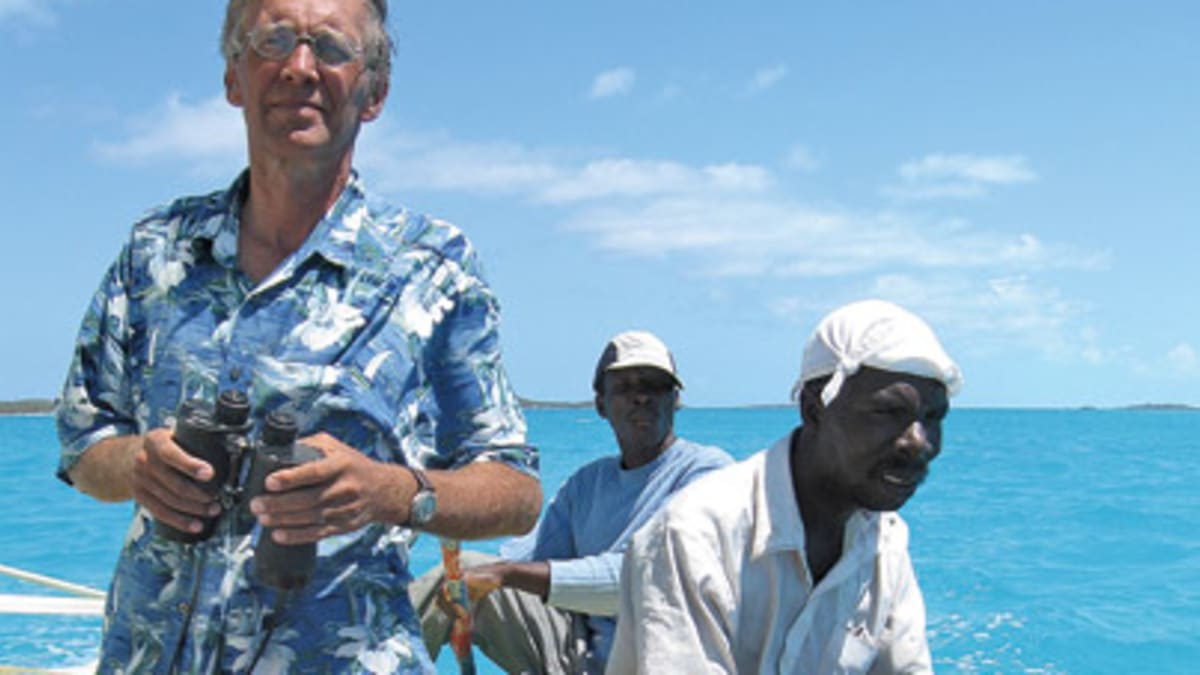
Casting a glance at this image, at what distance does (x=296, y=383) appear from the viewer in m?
1.75

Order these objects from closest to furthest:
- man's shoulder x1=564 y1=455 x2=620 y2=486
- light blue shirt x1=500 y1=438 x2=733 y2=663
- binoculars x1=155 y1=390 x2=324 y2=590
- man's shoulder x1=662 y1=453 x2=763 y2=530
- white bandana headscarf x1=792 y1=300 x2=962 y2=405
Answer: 1. binoculars x1=155 y1=390 x2=324 y2=590
2. white bandana headscarf x1=792 y1=300 x2=962 y2=405
3. man's shoulder x1=662 y1=453 x2=763 y2=530
4. light blue shirt x1=500 y1=438 x2=733 y2=663
5. man's shoulder x1=564 y1=455 x2=620 y2=486

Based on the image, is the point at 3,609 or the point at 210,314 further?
the point at 3,609

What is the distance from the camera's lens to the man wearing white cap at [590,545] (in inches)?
180

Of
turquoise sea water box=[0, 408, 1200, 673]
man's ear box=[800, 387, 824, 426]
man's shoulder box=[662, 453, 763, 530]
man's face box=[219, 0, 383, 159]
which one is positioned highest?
man's face box=[219, 0, 383, 159]

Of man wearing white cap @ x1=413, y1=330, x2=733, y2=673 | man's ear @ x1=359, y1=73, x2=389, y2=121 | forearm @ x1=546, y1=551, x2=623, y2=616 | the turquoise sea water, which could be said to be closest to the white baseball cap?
man wearing white cap @ x1=413, y1=330, x2=733, y2=673

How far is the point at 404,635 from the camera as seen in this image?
5.94ft

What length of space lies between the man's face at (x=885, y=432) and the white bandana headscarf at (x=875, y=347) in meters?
0.03

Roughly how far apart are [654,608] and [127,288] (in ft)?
4.15

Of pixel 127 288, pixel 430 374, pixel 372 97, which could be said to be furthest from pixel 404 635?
pixel 372 97

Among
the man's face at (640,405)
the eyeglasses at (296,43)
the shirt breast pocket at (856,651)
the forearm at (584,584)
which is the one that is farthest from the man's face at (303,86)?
the man's face at (640,405)

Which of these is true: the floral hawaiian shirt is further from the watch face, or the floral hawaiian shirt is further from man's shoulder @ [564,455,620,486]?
man's shoulder @ [564,455,620,486]

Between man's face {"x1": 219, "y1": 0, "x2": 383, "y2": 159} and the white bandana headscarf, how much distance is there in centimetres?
119

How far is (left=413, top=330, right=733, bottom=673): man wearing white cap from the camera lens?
457 cm

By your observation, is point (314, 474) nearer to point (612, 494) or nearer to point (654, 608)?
point (654, 608)
